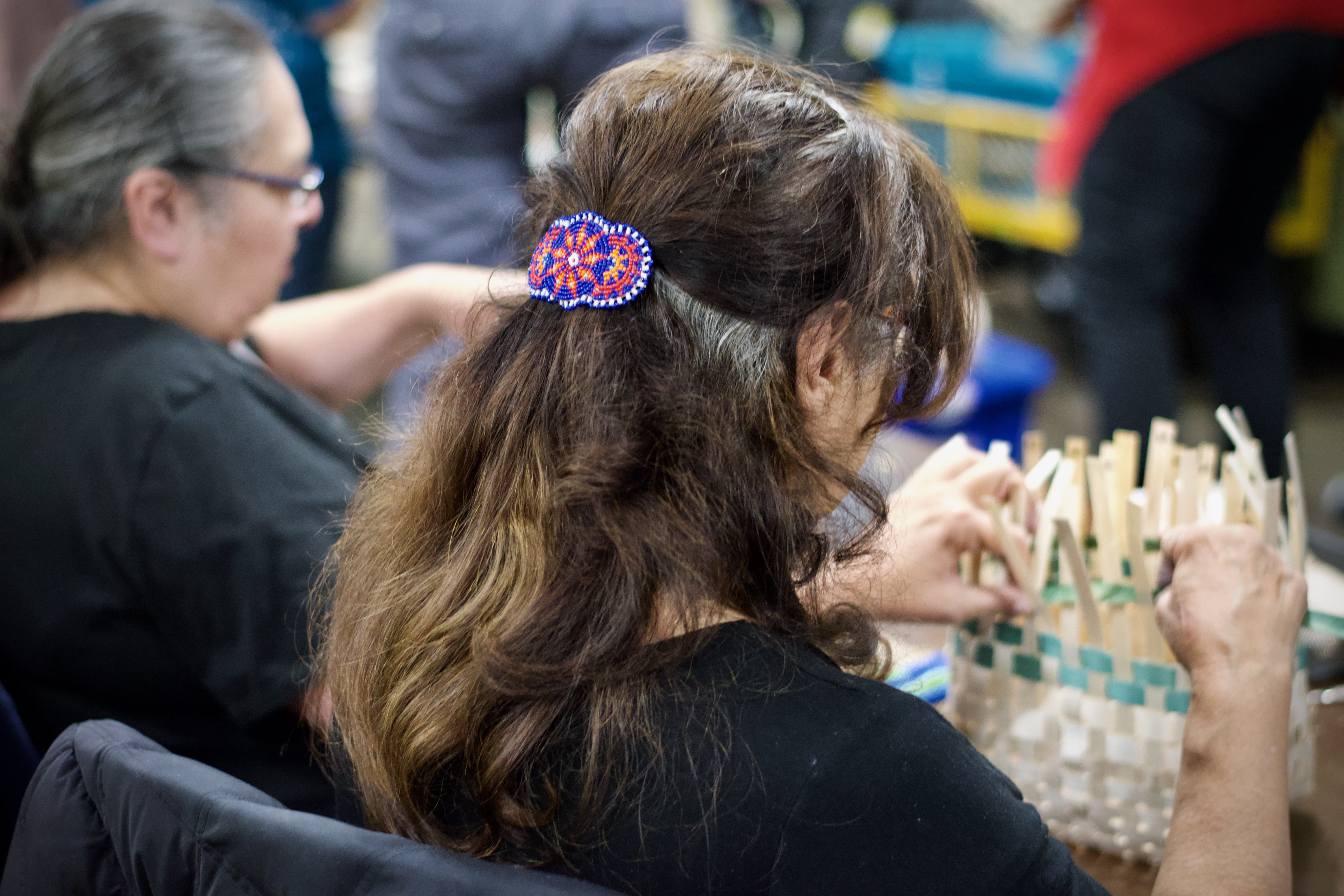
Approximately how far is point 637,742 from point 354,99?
3536mm

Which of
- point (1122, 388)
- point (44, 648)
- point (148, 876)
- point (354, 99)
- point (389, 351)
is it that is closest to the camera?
point (148, 876)

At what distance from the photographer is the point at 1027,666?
818 millimetres

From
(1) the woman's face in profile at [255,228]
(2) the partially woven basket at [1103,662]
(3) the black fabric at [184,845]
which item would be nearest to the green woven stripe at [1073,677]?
(2) the partially woven basket at [1103,662]

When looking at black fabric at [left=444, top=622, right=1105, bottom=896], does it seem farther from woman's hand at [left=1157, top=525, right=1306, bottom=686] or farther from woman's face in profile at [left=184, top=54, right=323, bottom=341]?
woman's face in profile at [left=184, top=54, right=323, bottom=341]

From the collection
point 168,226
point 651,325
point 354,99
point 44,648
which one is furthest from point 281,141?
point 354,99

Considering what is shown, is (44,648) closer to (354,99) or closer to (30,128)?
(30,128)

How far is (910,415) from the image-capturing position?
2.55 feet

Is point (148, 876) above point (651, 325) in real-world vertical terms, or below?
below

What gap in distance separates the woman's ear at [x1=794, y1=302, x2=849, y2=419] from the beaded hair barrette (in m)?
0.10

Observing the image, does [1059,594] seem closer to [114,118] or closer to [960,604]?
[960,604]

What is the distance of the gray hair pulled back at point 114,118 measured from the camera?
1.06 metres

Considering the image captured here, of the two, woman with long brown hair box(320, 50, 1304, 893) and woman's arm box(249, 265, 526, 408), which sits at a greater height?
woman with long brown hair box(320, 50, 1304, 893)

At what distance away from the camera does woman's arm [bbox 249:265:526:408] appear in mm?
1424

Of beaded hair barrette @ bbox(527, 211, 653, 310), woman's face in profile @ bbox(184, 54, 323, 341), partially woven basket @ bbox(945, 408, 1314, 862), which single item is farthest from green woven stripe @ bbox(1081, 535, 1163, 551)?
woman's face in profile @ bbox(184, 54, 323, 341)
